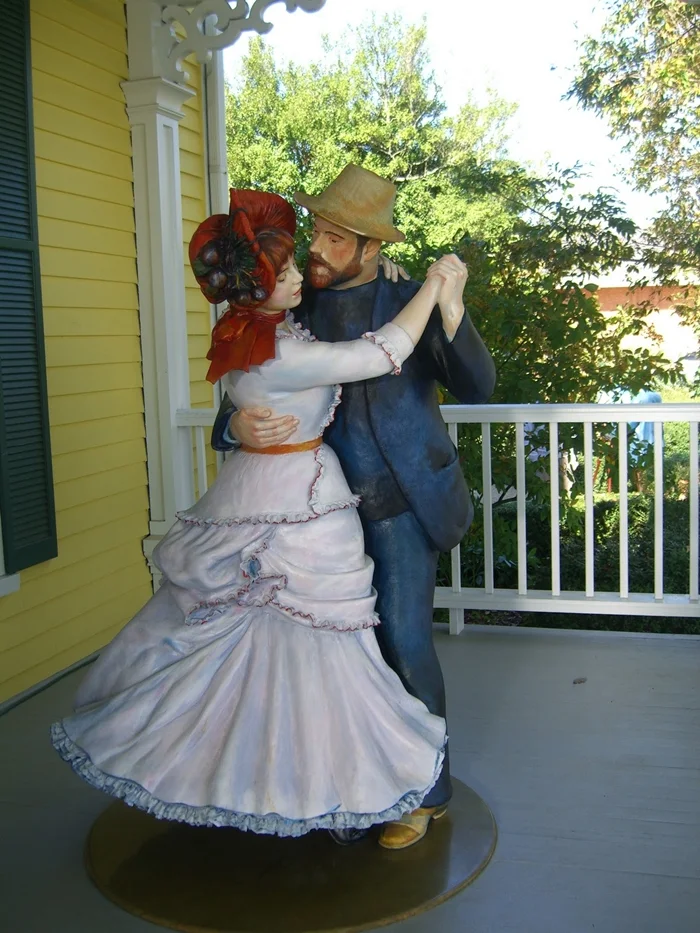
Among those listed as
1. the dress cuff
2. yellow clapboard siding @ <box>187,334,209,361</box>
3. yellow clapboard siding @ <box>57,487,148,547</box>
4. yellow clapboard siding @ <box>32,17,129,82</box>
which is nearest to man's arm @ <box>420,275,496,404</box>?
the dress cuff

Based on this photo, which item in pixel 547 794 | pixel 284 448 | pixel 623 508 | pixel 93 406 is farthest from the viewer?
pixel 93 406

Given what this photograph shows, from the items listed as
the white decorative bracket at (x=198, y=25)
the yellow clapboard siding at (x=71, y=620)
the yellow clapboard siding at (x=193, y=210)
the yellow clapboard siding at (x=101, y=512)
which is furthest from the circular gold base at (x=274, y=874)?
the yellow clapboard siding at (x=193, y=210)

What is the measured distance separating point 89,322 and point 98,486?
68 cm

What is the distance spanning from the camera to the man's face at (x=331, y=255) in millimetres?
2332

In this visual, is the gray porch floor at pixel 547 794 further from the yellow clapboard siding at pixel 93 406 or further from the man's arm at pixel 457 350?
the man's arm at pixel 457 350

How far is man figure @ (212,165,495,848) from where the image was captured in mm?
2361

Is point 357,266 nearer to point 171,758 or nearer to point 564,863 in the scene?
point 171,758

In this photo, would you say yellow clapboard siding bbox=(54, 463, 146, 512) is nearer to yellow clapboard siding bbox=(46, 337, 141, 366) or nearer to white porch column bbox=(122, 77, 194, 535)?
white porch column bbox=(122, 77, 194, 535)

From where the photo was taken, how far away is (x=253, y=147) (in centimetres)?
2041

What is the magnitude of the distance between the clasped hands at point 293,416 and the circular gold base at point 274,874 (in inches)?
39.8

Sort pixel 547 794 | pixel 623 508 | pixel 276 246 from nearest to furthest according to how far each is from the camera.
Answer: pixel 276 246 < pixel 547 794 < pixel 623 508

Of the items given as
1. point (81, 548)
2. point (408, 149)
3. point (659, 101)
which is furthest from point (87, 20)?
point (408, 149)

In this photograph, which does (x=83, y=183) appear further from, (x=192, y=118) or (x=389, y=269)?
(x=389, y=269)

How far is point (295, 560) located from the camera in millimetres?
2270
